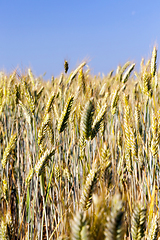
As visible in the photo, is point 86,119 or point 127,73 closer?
point 86,119

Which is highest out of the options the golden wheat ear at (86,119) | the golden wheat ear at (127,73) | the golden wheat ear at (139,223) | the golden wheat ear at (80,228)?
the golden wheat ear at (127,73)

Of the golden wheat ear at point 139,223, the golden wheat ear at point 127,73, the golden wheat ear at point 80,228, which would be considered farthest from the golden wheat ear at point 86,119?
the golden wheat ear at point 127,73

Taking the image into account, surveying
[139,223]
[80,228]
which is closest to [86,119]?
[139,223]

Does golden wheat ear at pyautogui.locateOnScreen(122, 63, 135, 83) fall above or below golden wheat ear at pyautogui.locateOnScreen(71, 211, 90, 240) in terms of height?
above

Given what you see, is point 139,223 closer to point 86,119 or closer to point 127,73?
point 86,119

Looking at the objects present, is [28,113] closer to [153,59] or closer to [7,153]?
[7,153]

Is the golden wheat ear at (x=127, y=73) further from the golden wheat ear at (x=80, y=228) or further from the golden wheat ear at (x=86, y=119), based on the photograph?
the golden wheat ear at (x=80, y=228)

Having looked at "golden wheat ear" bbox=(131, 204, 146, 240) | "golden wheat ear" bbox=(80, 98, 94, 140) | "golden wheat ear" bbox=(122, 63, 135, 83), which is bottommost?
"golden wheat ear" bbox=(131, 204, 146, 240)

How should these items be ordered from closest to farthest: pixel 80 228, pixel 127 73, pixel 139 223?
1. pixel 80 228
2. pixel 139 223
3. pixel 127 73

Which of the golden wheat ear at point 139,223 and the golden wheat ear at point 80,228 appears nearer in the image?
the golden wheat ear at point 80,228

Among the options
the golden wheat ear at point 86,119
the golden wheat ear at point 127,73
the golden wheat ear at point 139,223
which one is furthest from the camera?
the golden wheat ear at point 127,73

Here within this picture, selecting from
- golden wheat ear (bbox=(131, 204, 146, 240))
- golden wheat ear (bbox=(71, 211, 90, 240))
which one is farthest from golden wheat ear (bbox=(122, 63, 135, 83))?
golden wheat ear (bbox=(71, 211, 90, 240))

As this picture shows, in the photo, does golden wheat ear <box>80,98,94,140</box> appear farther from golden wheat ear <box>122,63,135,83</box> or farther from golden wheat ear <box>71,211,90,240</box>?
golden wheat ear <box>122,63,135,83</box>

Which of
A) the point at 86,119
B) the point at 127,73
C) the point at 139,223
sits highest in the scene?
the point at 127,73
